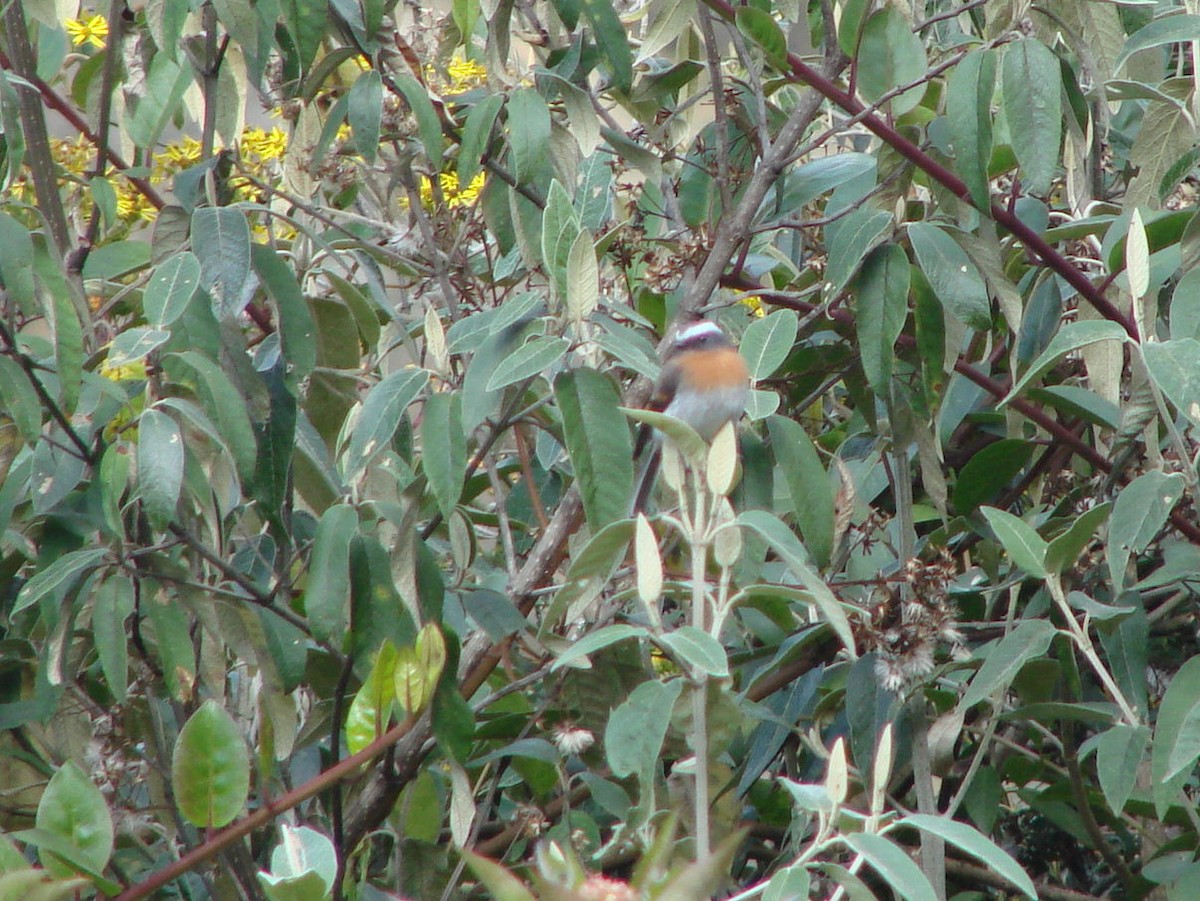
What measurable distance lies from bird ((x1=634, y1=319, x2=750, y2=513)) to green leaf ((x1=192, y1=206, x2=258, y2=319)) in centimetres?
69

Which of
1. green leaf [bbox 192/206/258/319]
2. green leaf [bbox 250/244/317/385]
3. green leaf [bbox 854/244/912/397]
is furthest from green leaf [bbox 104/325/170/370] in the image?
green leaf [bbox 854/244/912/397]

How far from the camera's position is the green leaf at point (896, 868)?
3.63 ft

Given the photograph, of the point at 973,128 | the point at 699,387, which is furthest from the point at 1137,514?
the point at 699,387

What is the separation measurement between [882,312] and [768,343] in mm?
223

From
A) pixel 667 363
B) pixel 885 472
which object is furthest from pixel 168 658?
pixel 885 472

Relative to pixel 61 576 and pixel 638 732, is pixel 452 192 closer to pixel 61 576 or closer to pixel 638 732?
pixel 61 576

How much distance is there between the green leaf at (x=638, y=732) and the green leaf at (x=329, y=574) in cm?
54

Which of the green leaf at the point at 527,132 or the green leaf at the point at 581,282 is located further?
the green leaf at the point at 527,132

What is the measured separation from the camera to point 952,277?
1.86 metres

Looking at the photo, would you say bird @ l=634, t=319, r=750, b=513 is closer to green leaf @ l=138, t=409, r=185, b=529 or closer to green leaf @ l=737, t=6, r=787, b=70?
green leaf @ l=737, t=6, r=787, b=70

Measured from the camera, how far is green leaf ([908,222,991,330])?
1.84 m

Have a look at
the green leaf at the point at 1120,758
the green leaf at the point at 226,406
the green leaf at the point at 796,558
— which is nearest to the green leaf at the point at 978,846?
the green leaf at the point at 796,558

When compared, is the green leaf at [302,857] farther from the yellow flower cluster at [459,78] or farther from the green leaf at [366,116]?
the yellow flower cluster at [459,78]

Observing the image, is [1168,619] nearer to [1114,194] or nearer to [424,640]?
[1114,194]
